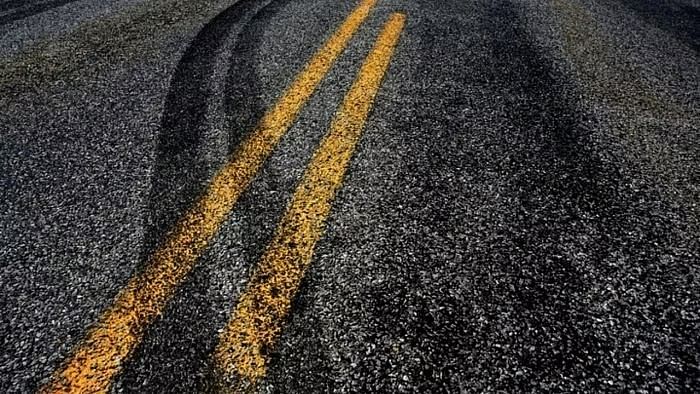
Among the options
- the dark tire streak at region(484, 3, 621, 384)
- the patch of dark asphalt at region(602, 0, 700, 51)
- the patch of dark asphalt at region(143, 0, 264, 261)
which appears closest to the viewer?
the dark tire streak at region(484, 3, 621, 384)

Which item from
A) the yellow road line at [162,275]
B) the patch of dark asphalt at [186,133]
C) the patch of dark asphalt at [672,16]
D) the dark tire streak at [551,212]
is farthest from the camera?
the patch of dark asphalt at [672,16]

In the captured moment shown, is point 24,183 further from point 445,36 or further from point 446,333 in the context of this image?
point 445,36

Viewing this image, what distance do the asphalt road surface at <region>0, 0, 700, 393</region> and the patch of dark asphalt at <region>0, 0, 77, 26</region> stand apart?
0.81m

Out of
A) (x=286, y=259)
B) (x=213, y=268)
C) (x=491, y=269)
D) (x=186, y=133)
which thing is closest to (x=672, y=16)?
(x=491, y=269)

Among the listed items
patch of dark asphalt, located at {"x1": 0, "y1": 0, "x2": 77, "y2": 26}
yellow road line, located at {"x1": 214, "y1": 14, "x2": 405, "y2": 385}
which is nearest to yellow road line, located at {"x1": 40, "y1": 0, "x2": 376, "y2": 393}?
yellow road line, located at {"x1": 214, "y1": 14, "x2": 405, "y2": 385}

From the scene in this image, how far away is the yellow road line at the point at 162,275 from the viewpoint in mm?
1366

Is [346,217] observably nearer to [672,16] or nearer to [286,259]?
[286,259]

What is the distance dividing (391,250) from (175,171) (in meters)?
0.99

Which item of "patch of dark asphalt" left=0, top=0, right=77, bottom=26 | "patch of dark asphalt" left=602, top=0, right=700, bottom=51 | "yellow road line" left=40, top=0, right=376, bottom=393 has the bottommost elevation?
"yellow road line" left=40, top=0, right=376, bottom=393

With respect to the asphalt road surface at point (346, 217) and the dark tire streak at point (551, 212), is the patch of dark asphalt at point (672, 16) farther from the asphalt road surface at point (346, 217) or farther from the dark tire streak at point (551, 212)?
the dark tire streak at point (551, 212)

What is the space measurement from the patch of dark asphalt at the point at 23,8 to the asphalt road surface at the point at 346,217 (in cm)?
81

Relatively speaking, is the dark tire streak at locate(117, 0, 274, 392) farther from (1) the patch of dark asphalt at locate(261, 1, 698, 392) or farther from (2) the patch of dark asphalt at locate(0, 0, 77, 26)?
(2) the patch of dark asphalt at locate(0, 0, 77, 26)

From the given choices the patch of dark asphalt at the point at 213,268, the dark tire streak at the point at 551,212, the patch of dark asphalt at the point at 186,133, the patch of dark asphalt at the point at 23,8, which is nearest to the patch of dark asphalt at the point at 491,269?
the dark tire streak at the point at 551,212

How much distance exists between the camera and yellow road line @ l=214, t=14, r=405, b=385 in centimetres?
141
